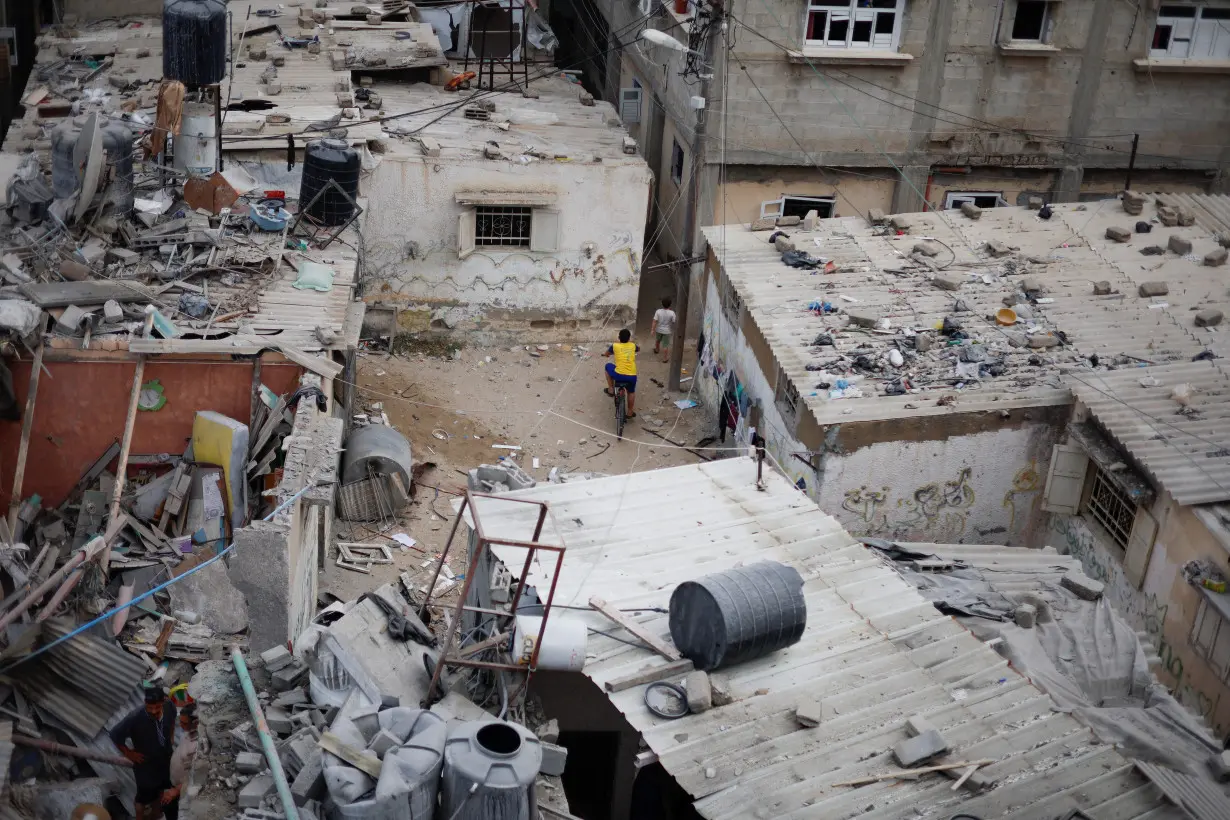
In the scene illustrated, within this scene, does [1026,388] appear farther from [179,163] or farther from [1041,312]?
[179,163]

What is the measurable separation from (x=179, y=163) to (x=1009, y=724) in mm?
15023

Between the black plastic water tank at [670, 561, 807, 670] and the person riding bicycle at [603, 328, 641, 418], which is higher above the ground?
the black plastic water tank at [670, 561, 807, 670]

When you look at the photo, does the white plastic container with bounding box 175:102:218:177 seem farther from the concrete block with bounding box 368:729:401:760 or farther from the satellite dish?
the concrete block with bounding box 368:729:401:760

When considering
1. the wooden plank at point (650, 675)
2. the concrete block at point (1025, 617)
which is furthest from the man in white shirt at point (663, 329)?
the wooden plank at point (650, 675)

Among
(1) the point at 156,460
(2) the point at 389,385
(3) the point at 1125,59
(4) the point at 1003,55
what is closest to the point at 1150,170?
(3) the point at 1125,59

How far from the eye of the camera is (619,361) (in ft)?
Result: 69.8

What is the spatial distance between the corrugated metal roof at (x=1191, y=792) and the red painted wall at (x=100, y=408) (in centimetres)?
1024

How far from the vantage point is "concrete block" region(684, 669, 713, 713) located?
10.7 meters

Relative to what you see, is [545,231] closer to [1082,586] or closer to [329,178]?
[329,178]

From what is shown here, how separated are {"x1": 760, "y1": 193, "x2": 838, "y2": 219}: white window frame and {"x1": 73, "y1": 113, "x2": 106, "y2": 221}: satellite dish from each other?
38.1ft

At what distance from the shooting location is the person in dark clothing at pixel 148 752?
39.6ft

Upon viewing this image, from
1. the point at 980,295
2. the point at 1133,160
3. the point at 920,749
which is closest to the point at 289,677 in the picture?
the point at 920,749

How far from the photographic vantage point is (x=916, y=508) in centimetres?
1791

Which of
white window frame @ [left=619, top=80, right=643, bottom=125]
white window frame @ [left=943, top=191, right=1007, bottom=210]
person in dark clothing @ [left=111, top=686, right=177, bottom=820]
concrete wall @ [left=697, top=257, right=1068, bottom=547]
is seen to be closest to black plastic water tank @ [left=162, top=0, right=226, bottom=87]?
concrete wall @ [left=697, top=257, right=1068, bottom=547]
